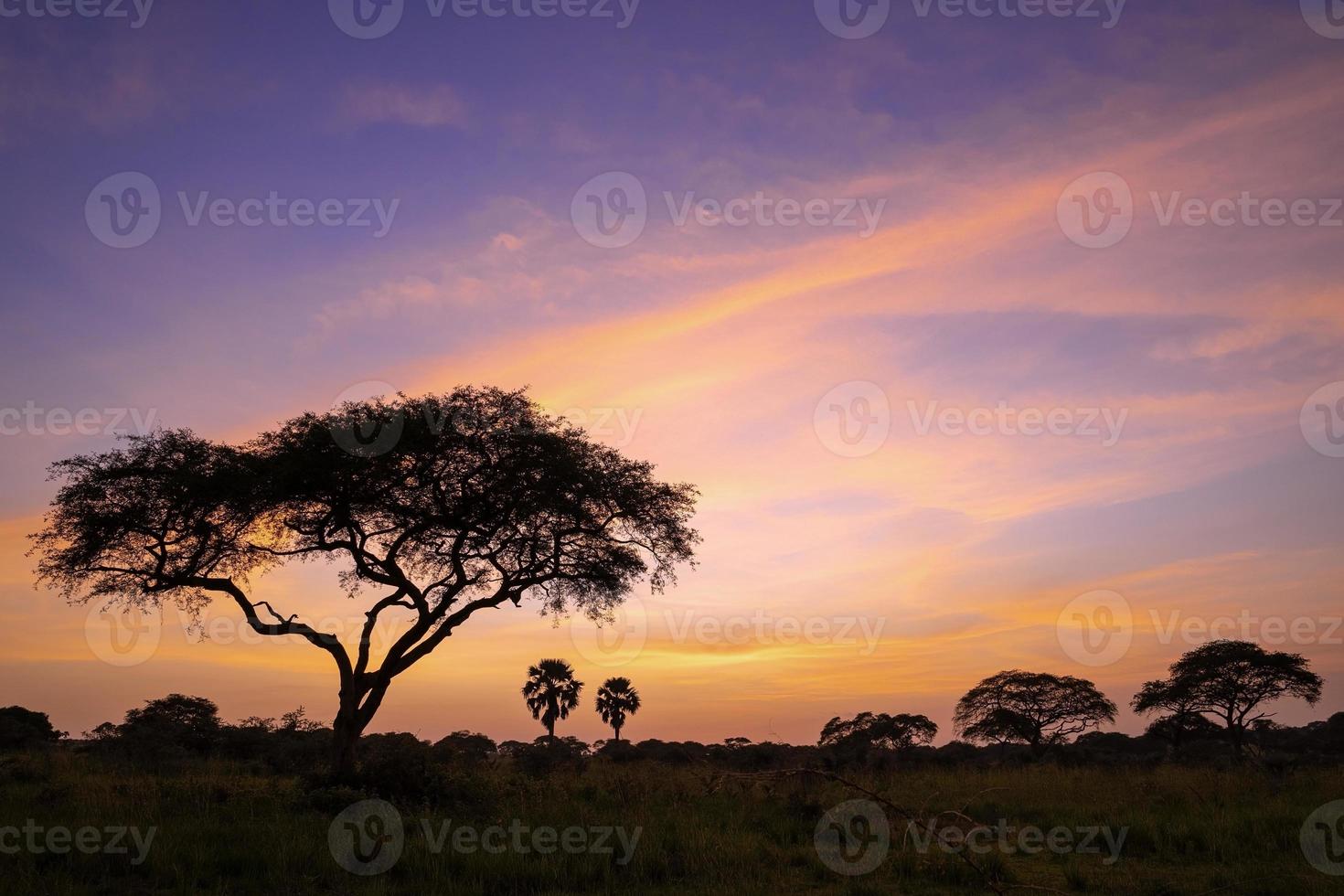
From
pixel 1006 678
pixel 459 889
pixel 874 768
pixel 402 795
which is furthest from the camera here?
pixel 1006 678

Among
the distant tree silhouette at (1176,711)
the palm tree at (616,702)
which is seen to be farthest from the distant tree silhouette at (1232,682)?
the palm tree at (616,702)

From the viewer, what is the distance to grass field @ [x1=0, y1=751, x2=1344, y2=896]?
10.6 metres

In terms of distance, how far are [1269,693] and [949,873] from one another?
52350 mm

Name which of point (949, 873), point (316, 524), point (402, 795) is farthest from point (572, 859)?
point (316, 524)

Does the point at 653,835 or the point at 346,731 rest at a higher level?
the point at 346,731

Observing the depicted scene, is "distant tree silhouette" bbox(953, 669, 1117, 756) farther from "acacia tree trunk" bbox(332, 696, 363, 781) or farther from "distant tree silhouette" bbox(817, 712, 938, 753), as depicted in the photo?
"acacia tree trunk" bbox(332, 696, 363, 781)

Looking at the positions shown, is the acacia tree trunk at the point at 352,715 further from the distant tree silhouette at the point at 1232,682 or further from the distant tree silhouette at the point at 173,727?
the distant tree silhouette at the point at 1232,682

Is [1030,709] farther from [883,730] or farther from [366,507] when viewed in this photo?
[366,507]

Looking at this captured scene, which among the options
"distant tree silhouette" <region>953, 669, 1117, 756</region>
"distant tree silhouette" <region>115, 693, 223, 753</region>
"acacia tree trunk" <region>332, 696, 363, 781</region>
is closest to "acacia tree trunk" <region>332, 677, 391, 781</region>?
"acacia tree trunk" <region>332, 696, 363, 781</region>

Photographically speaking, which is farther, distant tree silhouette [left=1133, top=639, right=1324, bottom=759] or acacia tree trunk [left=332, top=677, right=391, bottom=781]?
→ distant tree silhouette [left=1133, top=639, right=1324, bottom=759]

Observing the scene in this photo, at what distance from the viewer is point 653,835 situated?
12836 millimetres

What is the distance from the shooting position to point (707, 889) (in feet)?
34.5

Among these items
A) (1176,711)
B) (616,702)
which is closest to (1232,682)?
(1176,711)

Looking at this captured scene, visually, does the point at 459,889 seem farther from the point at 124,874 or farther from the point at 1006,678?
the point at 1006,678
